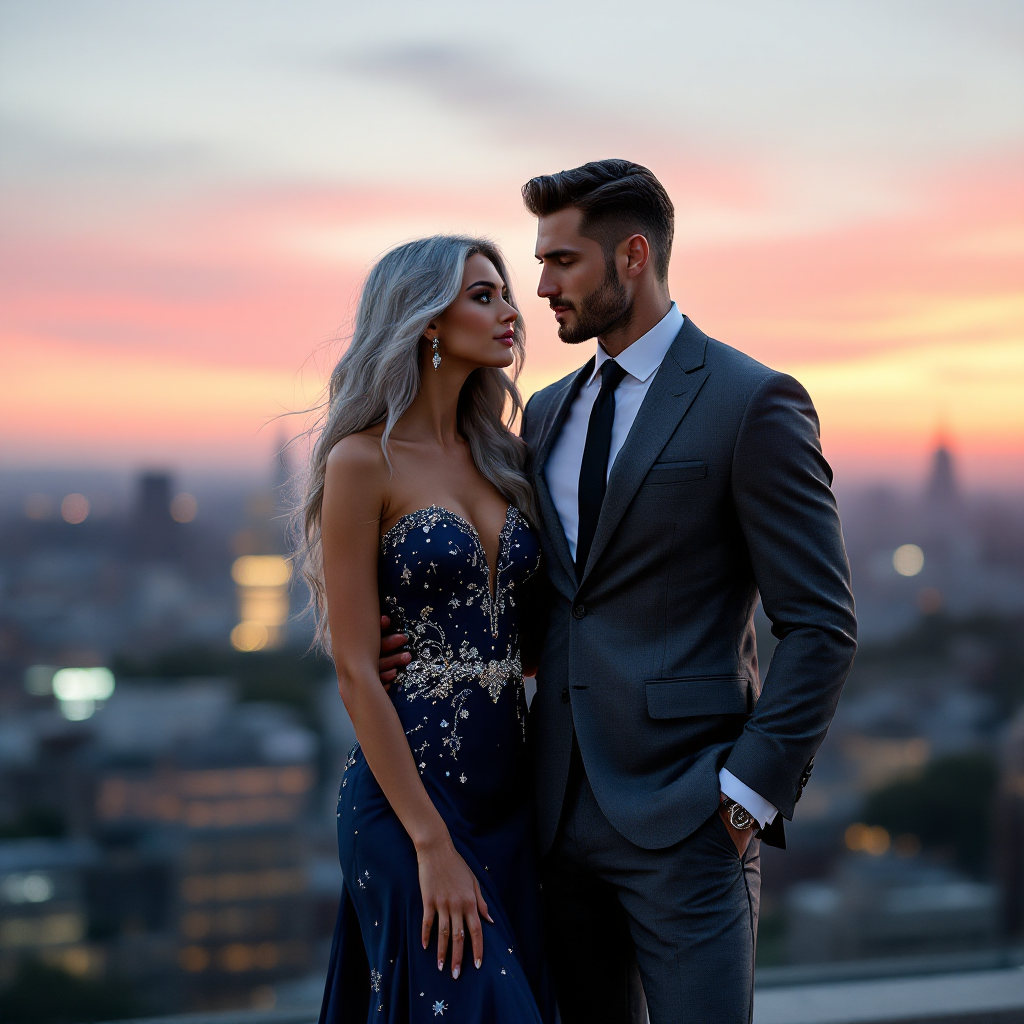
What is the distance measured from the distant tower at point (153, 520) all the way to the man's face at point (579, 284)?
43.8 m

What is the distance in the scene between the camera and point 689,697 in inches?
67.2

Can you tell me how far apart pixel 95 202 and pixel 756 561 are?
52.6m

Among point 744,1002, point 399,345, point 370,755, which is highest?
point 399,345

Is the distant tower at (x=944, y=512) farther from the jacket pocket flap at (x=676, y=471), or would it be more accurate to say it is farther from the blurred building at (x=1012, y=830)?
the jacket pocket flap at (x=676, y=471)

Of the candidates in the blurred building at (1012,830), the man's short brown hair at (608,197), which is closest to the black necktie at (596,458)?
the man's short brown hair at (608,197)

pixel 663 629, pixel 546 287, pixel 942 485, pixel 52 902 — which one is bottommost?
pixel 52 902

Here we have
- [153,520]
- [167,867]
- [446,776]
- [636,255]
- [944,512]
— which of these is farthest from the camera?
[944,512]

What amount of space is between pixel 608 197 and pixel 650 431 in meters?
0.43

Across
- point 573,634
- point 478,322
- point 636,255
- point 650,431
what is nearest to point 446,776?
point 573,634

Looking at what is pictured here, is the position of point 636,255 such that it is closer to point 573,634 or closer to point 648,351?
point 648,351

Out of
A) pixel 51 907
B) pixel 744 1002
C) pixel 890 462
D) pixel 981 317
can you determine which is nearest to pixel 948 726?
pixel 890 462

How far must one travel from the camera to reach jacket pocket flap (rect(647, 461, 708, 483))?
171cm

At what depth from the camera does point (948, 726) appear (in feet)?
182

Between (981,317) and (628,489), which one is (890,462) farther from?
(628,489)
